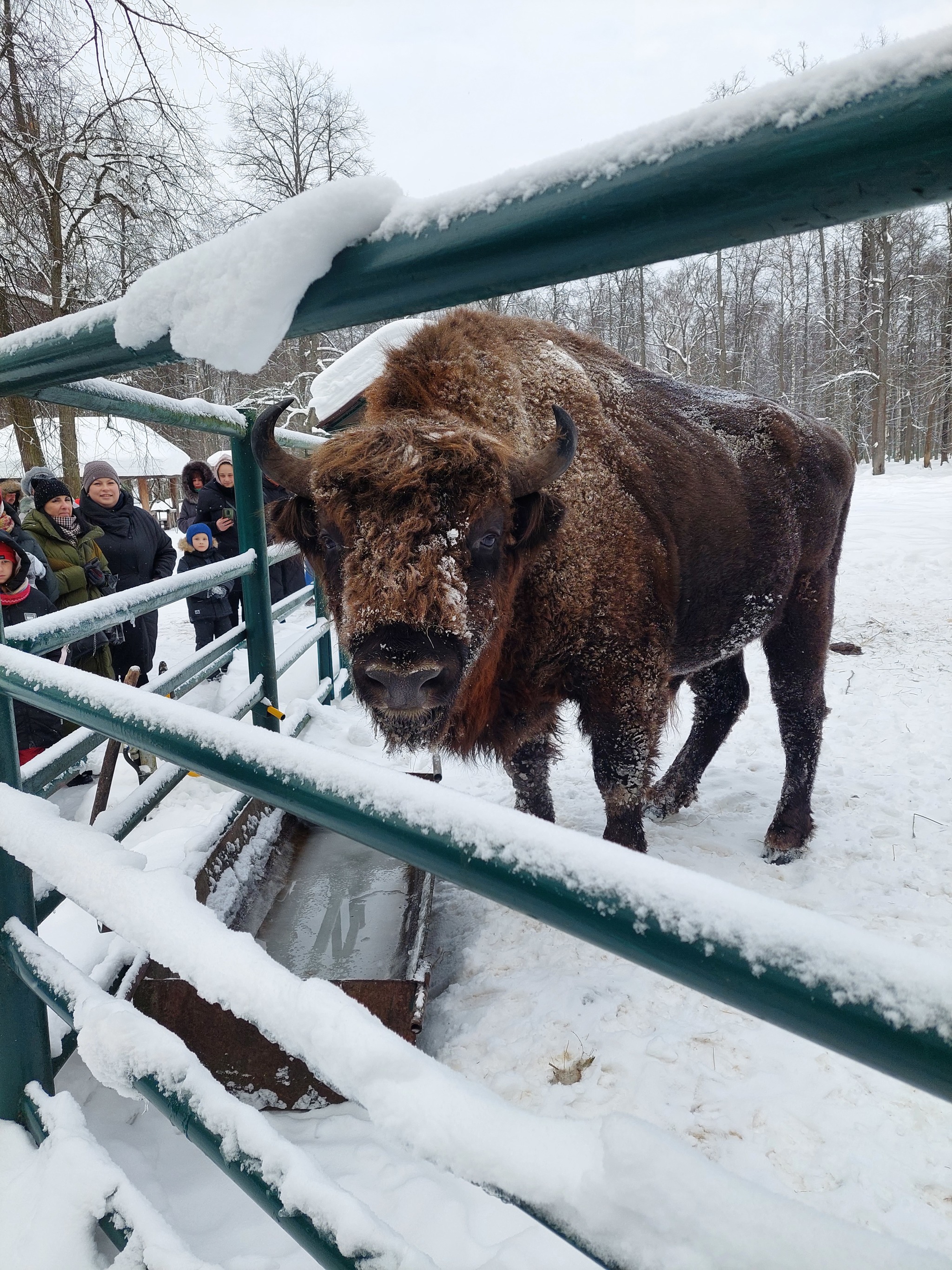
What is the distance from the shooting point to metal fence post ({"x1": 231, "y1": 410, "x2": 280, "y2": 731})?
3.50 m

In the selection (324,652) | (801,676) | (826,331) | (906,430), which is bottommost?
(906,430)

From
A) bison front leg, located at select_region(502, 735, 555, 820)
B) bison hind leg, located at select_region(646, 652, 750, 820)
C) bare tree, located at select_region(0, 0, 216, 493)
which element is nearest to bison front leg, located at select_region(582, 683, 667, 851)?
bison front leg, located at select_region(502, 735, 555, 820)

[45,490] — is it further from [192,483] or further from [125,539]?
[192,483]

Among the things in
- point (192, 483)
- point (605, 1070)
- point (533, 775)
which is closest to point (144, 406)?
point (533, 775)

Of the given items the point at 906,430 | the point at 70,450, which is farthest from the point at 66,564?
the point at 906,430

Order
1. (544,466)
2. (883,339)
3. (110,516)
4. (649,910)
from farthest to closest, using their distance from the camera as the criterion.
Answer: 1. (883,339)
2. (110,516)
3. (544,466)
4. (649,910)

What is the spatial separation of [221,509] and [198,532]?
52 cm

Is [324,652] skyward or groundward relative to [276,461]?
groundward

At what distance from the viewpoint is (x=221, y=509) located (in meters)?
6.19

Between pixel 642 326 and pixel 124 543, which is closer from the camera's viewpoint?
pixel 124 543

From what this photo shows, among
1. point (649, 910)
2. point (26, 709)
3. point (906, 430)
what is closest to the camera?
point (649, 910)

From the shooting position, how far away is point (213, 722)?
3.43 ft

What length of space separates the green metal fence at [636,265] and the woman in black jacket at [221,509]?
17.1 ft

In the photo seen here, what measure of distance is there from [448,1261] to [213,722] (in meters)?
1.51
